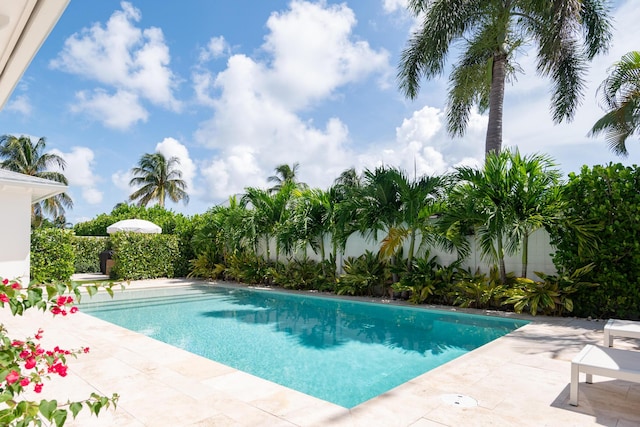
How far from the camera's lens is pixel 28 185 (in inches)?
400

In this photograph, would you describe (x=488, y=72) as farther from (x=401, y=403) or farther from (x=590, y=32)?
(x=401, y=403)

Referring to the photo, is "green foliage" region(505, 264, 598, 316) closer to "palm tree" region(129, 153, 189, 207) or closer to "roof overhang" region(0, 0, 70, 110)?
"roof overhang" region(0, 0, 70, 110)

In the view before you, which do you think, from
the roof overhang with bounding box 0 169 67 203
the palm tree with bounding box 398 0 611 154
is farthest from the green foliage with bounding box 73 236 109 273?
the palm tree with bounding box 398 0 611 154

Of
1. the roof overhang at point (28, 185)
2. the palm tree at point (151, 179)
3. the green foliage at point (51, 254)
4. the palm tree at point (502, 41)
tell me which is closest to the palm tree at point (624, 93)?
the palm tree at point (502, 41)

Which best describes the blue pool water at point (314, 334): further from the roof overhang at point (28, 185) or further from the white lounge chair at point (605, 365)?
the roof overhang at point (28, 185)

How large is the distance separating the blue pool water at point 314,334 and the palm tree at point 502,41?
610 cm

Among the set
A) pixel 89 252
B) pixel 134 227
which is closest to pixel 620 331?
pixel 134 227

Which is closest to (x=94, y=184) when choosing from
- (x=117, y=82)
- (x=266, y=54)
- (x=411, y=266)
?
(x=117, y=82)

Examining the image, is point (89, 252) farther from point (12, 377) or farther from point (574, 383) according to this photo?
point (574, 383)

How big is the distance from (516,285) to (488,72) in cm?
758

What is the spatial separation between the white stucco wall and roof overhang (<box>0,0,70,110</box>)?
8641 millimetres

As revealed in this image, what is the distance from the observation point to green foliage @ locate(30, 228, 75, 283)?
1317cm

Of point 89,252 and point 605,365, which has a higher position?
point 89,252

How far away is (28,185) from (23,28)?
881 centimetres
